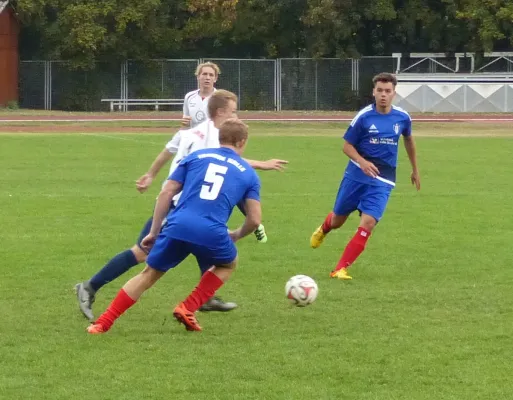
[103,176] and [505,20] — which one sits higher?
[505,20]

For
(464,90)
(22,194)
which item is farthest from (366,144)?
(464,90)

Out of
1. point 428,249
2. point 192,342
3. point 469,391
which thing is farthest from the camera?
point 428,249

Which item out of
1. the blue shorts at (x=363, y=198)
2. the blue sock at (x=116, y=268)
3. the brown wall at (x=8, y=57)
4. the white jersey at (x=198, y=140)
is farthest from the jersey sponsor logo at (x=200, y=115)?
the brown wall at (x=8, y=57)

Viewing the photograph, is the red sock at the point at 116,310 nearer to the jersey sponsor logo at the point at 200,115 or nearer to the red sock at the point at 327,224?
the jersey sponsor logo at the point at 200,115

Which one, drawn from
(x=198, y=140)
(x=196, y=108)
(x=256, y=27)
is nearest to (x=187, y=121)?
(x=196, y=108)

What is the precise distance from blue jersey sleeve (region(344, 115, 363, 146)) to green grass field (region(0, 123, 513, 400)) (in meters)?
1.18

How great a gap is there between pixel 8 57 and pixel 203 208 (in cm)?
3838

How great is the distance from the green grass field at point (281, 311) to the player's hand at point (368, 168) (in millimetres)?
903

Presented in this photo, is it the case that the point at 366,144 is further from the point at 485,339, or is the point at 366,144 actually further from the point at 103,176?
the point at 103,176

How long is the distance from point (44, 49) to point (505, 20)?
19.4m

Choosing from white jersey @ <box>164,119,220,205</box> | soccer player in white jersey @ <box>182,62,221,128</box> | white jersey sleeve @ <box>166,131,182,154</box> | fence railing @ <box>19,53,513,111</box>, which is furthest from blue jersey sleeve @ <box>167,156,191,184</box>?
fence railing @ <box>19,53,513,111</box>

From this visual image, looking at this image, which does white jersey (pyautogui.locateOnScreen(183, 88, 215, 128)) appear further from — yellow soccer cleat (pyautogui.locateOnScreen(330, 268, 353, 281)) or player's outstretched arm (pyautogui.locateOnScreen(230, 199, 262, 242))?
player's outstretched arm (pyautogui.locateOnScreen(230, 199, 262, 242))

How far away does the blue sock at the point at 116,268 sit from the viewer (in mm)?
7164

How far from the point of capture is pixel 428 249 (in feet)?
34.4
